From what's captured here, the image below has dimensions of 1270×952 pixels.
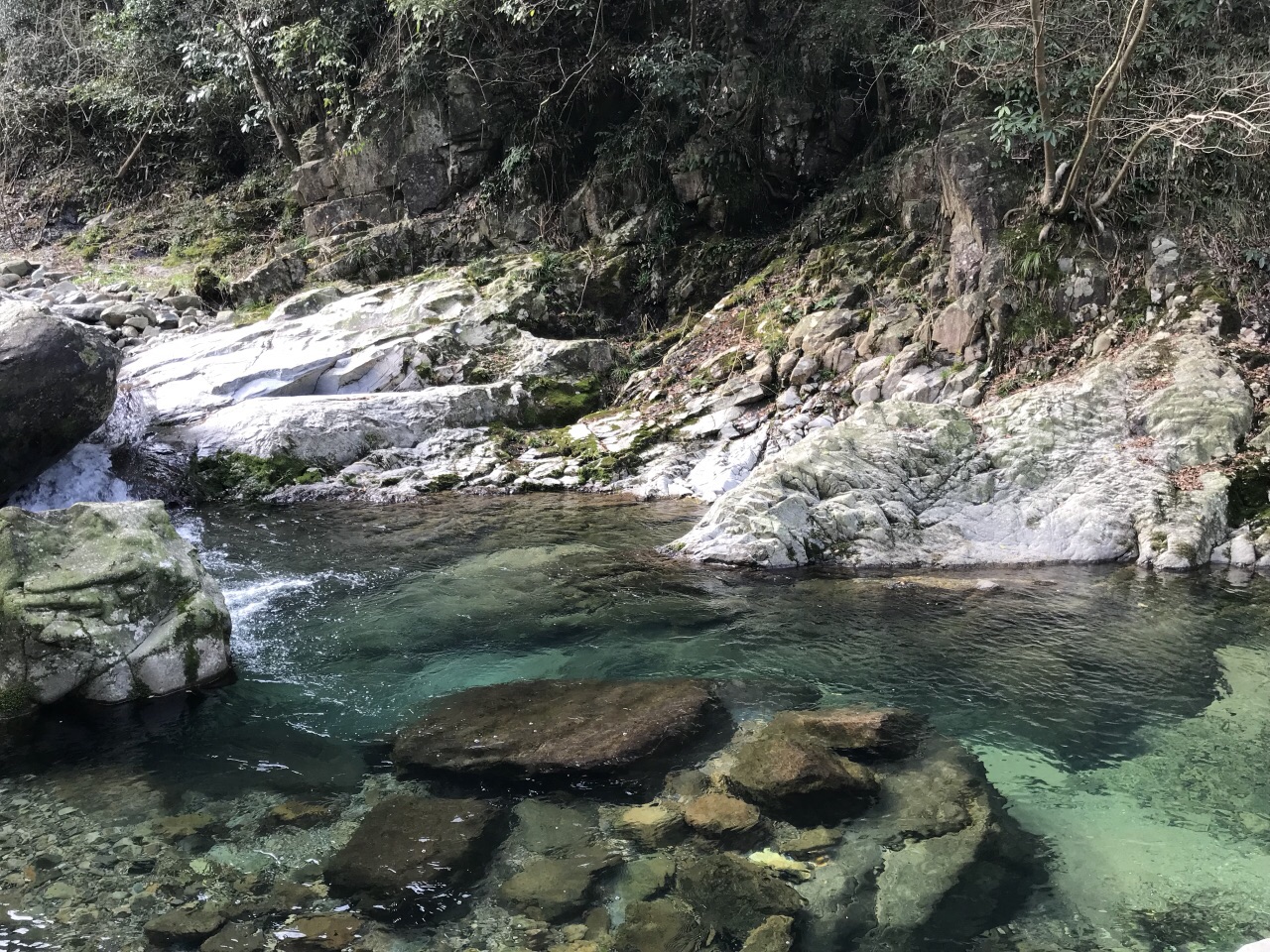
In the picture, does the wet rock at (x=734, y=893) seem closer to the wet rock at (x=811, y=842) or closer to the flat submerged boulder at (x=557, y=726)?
the wet rock at (x=811, y=842)

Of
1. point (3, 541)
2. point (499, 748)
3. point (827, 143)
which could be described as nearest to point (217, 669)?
point (3, 541)

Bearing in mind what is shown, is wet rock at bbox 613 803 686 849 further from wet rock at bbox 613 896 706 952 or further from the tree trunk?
the tree trunk

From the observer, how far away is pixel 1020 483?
8.16 meters

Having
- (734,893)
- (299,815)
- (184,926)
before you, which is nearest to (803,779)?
(734,893)

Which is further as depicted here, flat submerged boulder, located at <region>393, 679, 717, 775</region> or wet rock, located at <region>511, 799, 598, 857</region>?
flat submerged boulder, located at <region>393, 679, 717, 775</region>

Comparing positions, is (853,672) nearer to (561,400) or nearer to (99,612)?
(99,612)

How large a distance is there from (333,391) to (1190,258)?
464 inches

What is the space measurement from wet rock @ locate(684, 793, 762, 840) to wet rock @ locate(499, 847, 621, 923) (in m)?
0.44

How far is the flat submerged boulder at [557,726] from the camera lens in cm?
443

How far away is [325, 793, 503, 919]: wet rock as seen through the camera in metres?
3.39

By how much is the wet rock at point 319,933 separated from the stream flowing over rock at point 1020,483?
5.17 meters

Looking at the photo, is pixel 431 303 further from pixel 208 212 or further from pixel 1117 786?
pixel 1117 786

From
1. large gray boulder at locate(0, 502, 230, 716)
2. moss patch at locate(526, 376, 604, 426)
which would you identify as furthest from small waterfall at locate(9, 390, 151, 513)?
moss patch at locate(526, 376, 604, 426)

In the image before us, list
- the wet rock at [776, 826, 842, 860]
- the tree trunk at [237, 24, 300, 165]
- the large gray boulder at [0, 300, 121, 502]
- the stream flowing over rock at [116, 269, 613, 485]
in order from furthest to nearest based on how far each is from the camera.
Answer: the tree trunk at [237, 24, 300, 165]
the stream flowing over rock at [116, 269, 613, 485]
the large gray boulder at [0, 300, 121, 502]
the wet rock at [776, 826, 842, 860]
